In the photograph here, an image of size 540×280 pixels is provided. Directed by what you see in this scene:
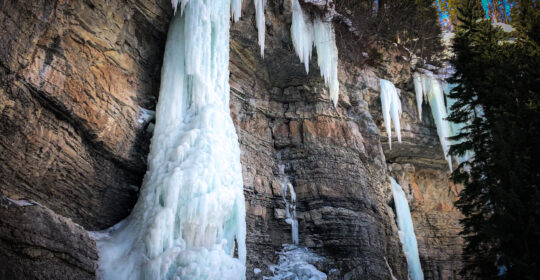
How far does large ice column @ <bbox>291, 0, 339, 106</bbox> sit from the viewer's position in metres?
12.3

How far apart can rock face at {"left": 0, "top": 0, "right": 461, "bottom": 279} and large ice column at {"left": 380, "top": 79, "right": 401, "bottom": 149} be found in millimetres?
390

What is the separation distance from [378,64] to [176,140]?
892 cm

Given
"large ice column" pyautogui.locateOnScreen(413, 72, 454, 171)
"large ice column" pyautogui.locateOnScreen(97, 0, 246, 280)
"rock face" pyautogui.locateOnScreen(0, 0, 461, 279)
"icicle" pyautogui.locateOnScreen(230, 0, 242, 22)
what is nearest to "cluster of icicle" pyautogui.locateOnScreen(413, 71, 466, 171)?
"large ice column" pyautogui.locateOnScreen(413, 72, 454, 171)

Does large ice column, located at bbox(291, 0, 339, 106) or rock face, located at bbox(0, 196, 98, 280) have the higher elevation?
large ice column, located at bbox(291, 0, 339, 106)

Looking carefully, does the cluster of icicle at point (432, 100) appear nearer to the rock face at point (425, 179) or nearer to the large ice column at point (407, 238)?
the rock face at point (425, 179)

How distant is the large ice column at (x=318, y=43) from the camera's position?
12.3 metres

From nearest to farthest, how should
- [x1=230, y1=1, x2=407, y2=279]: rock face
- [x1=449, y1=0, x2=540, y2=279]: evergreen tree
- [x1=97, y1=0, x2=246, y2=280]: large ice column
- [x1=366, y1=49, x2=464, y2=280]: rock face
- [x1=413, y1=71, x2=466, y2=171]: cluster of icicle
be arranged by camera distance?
[x1=449, y1=0, x2=540, y2=279]: evergreen tree, [x1=97, y1=0, x2=246, y2=280]: large ice column, [x1=230, y1=1, x2=407, y2=279]: rock face, [x1=413, y1=71, x2=466, y2=171]: cluster of icicle, [x1=366, y1=49, x2=464, y2=280]: rock face

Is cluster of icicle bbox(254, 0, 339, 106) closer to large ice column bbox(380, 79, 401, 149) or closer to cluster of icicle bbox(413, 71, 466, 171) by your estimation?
large ice column bbox(380, 79, 401, 149)

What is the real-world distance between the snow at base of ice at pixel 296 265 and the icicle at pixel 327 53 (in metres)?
4.61

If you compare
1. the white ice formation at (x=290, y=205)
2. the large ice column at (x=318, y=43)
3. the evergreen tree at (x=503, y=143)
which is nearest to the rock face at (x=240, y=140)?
the white ice formation at (x=290, y=205)

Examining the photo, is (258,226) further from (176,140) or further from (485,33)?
(485,33)

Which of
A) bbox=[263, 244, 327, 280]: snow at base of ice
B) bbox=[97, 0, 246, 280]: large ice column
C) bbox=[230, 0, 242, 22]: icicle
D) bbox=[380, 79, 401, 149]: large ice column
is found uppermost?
bbox=[230, 0, 242, 22]: icicle

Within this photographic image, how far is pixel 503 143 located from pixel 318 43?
6.89 meters

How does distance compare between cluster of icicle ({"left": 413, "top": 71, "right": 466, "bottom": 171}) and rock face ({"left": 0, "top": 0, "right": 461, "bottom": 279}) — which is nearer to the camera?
rock face ({"left": 0, "top": 0, "right": 461, "bottom": 279})
